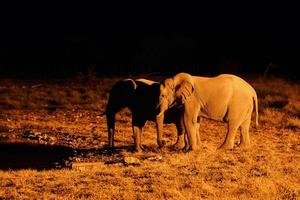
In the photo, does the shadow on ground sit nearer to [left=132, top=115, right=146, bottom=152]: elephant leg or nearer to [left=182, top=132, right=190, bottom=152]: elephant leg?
[left=132, top=115, right=146, bottom=152]: elephant leg

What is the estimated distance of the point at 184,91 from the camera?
1249 cm

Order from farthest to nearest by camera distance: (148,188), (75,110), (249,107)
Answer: (75,110)
(249,107)
(148,188)

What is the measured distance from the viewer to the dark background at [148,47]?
31.4 metres

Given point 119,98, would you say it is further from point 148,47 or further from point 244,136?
point 148,47

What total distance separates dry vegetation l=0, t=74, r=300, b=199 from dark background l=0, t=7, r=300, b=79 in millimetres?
9964

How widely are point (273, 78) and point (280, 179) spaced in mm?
17992

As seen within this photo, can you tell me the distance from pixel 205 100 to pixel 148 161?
2.03m

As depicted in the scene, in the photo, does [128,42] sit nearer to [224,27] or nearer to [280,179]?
[224,27]

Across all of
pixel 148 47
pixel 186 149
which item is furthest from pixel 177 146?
pixel 148 47

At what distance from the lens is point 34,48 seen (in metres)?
36.9

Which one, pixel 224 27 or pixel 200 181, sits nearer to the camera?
pixel 200 181

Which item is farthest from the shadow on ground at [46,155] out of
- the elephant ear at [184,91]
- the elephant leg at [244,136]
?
the elephant leg at [244,136]

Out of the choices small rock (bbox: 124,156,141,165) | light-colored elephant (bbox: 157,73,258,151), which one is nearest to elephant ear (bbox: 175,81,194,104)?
light-colored elephant (bbox: 157,73,258,151)

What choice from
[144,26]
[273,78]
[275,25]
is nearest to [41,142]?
[273,78]
